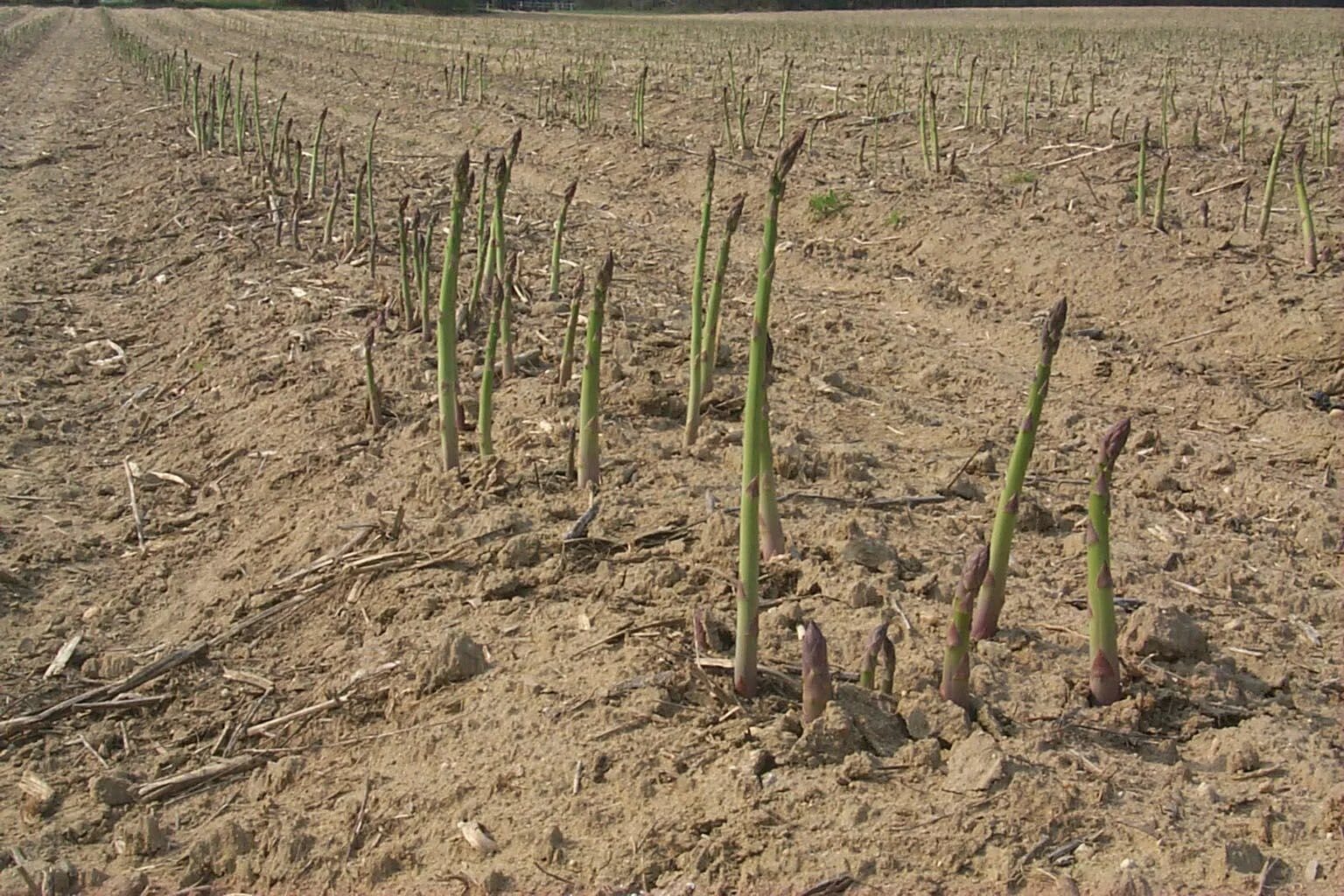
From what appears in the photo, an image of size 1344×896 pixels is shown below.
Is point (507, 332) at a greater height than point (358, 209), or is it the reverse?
point (358, 209)

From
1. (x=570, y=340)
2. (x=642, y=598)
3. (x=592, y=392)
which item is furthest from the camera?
(x=570, y=340)

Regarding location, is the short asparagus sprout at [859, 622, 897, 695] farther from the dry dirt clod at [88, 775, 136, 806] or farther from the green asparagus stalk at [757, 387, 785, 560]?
the dry dirt clod at [88, 775, 136, 806]

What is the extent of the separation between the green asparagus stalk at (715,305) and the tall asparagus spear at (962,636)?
58.3 inches

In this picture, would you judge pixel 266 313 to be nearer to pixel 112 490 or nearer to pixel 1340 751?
pixel 112 490

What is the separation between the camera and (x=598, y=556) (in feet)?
Result: 11.2

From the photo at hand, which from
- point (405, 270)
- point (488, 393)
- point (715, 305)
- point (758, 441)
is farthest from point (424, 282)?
point (758, 441)

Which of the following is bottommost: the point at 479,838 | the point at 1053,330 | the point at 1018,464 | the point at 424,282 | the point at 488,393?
the point at 479,838

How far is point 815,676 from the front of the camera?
2.53 meters

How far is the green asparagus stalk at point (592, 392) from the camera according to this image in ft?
11.8

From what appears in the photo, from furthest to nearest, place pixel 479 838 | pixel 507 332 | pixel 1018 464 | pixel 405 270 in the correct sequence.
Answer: pixel 405 270, pixel 507 332, pixel 1018 464, pixel 479 838

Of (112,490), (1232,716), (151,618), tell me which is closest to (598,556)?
(151,618)

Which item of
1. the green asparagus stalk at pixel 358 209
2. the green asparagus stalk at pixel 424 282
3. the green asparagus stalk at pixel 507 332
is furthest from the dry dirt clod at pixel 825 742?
the green asparagus stalk at pixel 358 209

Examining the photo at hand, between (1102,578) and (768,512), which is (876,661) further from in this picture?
(768,512)

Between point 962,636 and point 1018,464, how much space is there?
394 millimetres
